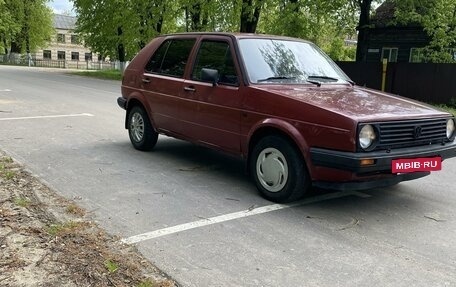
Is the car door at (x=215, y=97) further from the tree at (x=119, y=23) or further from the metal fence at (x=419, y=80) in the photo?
the tree at (x=119, y=23)

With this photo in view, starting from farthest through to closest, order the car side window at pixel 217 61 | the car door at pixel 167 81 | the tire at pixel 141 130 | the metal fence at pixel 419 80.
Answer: the metal fence at pixel 419 80, the tire at pixel 141 130, the car door at pixel 167 81, the car side window at pixel 217 61

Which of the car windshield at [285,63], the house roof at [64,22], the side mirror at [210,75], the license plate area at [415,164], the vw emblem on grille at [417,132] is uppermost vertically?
the house roof at [64,22]

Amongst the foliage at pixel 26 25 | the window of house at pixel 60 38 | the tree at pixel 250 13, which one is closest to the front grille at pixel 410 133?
the tree at pixel 250 13

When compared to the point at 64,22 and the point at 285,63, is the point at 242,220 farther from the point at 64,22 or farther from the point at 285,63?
the point at 64,22

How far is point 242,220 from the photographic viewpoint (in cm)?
445

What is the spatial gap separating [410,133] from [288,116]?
46.0 inches

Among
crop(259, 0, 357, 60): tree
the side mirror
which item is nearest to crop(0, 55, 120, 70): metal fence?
crop(259, 0, 357, 60): tree

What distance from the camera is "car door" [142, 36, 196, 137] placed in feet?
20.8

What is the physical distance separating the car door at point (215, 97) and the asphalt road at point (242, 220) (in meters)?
0.55

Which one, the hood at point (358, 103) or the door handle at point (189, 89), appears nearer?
the hood at point (358, 103)

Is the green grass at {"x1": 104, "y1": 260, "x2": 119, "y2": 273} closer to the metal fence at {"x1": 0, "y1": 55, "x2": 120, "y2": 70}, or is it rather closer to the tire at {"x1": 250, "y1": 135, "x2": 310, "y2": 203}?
the tire at {"x1": 250, "y1": 135, "x2": 310, "y2": 203}

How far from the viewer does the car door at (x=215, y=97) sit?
5434 mm

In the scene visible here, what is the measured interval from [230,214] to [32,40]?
218ft

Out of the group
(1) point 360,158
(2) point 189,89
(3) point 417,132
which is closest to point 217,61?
(2) point 189,89
